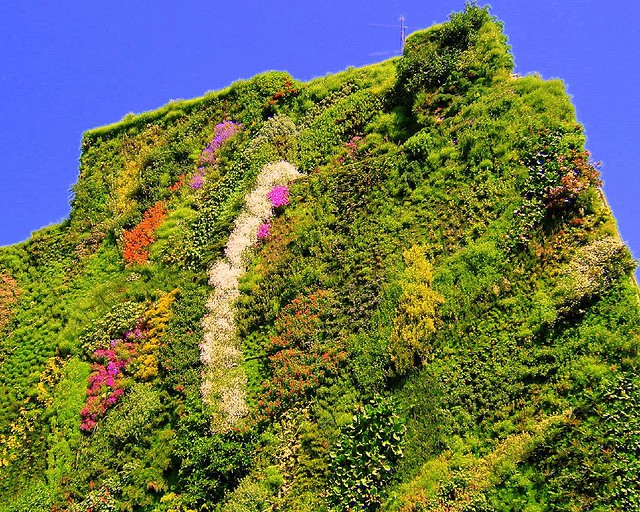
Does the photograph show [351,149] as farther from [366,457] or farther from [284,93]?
[366,457]

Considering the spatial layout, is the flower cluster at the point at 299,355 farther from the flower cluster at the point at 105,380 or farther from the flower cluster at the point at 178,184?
the flower cluster at the point at 178,184

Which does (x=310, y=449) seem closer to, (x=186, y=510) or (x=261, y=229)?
(x=186, y=510)

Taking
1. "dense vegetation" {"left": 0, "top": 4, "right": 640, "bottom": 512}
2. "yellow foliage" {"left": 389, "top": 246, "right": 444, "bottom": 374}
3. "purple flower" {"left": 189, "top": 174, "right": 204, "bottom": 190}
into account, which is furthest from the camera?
"purple flower" {"left": 189, "top": 174, "right": 204, "bottom": 190}

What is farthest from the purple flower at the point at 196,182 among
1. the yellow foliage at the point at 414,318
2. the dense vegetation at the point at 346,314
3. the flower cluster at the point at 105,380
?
the yellow foliage at the point at 414,318

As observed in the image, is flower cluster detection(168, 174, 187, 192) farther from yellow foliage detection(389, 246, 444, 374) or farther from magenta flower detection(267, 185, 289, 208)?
yellow foliage detection(389, 246, 444, 374)

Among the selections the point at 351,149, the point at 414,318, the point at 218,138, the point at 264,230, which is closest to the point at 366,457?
the point at 414,318

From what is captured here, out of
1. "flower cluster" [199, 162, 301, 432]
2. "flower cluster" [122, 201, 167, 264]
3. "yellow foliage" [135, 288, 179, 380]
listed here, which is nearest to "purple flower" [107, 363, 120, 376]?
"yellow foliage" [135, 288, 179, 380]
